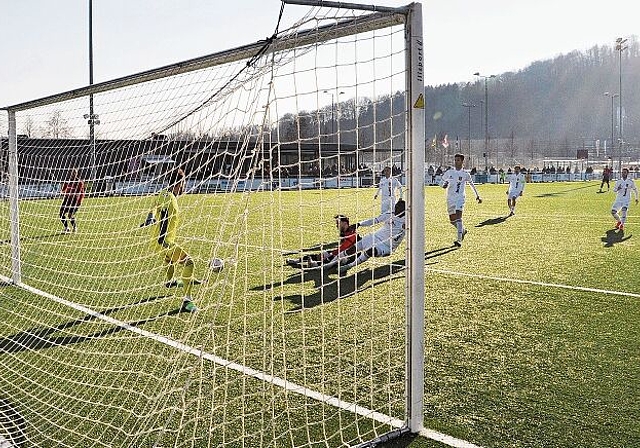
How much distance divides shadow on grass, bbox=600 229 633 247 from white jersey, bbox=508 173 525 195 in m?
5.44

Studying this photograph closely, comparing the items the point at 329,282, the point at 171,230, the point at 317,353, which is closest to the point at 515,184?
the point at 329,282

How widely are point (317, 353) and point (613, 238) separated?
34.1 feet

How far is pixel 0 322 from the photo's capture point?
7133 millimetres

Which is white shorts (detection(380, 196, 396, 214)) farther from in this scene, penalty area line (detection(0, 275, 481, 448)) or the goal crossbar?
penalty area line (detection(0, 275, 481, 448))

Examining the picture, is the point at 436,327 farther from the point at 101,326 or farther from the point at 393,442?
the point at 101,326

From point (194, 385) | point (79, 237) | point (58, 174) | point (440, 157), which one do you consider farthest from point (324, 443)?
point (440, 157)

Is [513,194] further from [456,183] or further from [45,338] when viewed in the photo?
[45,338]

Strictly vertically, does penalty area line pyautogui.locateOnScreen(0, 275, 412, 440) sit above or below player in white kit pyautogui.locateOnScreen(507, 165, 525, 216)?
below

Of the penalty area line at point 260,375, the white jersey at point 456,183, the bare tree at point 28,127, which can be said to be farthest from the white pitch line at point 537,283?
the bare tree at point 28,127

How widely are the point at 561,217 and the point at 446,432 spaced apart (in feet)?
55.7

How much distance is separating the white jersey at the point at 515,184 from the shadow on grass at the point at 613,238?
544 cm

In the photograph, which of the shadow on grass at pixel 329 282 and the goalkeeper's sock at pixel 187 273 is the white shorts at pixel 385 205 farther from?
the goalkeeper's sock at pixel 187 273

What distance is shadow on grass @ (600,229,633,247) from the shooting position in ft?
42.7

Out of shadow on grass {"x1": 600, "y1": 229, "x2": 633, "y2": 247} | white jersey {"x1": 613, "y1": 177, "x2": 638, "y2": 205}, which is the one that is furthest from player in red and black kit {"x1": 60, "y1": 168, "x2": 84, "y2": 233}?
white jersey {"x1": 613, "y1": 177, "x2": 638, "y2": 205}
